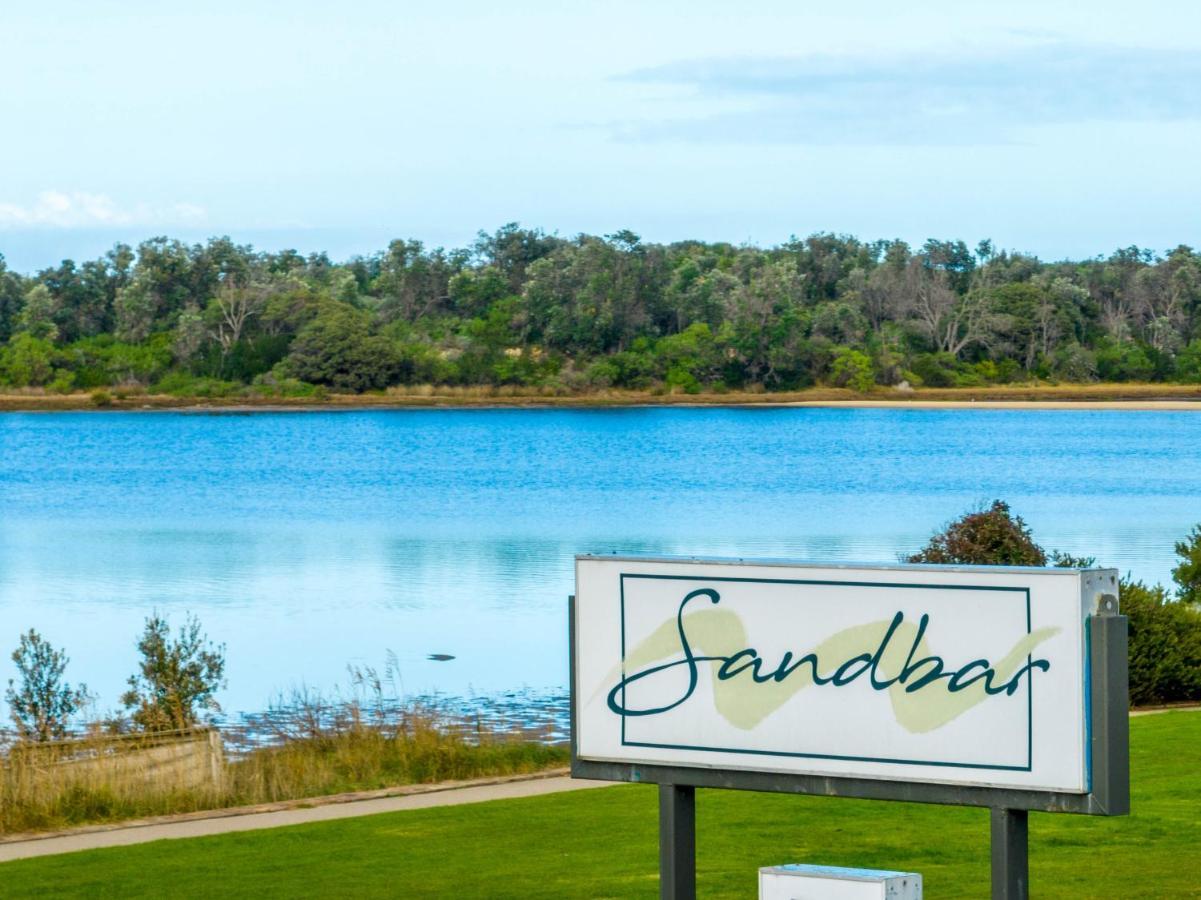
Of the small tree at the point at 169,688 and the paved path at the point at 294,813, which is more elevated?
the small tree at the point at 169,688

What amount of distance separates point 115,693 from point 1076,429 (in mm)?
87884

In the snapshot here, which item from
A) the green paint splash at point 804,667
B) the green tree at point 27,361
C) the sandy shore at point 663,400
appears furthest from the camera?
the green tree at point 27,361

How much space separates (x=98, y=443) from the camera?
9619 centimetres

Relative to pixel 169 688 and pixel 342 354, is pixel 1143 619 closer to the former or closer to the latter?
pixel 169 688

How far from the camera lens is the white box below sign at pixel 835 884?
5059 millimetres

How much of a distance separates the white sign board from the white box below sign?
23.8 inches

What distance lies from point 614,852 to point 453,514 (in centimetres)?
4370

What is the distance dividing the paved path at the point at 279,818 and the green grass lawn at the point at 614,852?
31 cm

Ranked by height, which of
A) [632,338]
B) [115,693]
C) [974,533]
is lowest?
[115,693]

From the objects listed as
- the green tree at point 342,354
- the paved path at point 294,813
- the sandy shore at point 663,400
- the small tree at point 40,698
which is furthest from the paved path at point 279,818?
the sandy shore at point 663,400

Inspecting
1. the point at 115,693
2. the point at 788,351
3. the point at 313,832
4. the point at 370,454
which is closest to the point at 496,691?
the point at 115,693

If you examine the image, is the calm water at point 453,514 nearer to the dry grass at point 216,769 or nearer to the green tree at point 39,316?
the dry grass at point 216,769

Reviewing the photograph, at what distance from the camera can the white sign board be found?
18.1 ft

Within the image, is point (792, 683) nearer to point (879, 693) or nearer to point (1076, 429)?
point (879, 693)
